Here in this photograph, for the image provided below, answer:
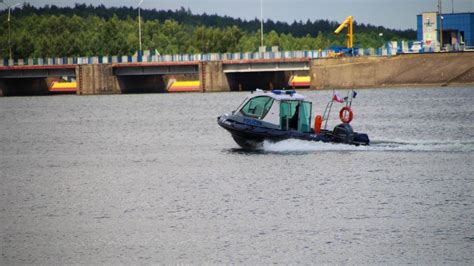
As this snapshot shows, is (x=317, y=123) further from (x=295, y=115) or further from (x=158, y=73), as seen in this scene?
(x=158, y=73)

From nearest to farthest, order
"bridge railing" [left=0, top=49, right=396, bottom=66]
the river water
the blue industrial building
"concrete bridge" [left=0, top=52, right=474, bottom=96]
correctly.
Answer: the river water, "concrete bridge" [left=0, top=52, right=474, bottom=96], "bridge railing" [left=0, top=49, right=396, bottom=66], the blue industrial building

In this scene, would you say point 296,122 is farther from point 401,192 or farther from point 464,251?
point 464,251

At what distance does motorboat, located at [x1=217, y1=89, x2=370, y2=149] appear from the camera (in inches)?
2343

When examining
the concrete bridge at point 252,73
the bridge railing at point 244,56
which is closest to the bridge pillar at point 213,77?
the concrete bridge at point 252,73

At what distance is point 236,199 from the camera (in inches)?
1766

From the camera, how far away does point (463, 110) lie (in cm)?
9894

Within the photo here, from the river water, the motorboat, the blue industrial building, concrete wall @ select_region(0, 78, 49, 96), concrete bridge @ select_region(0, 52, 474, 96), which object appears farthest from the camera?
concrete wall @ select_region(0, 78, 49, 96)

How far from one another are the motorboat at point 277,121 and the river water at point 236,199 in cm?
55

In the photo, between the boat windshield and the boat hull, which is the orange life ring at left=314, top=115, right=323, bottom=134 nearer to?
the boat hull

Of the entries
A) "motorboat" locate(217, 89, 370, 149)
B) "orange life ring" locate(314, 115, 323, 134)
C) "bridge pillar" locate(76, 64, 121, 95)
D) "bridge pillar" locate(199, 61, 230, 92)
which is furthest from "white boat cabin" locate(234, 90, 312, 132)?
"bridge pillar" locate(76, 64, 121, 95)

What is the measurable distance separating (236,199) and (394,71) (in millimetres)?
111702

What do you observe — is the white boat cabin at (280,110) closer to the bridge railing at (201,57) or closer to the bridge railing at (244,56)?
the bridge railing at (244,56)

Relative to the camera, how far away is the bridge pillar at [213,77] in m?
170

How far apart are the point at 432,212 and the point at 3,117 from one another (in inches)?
3231
